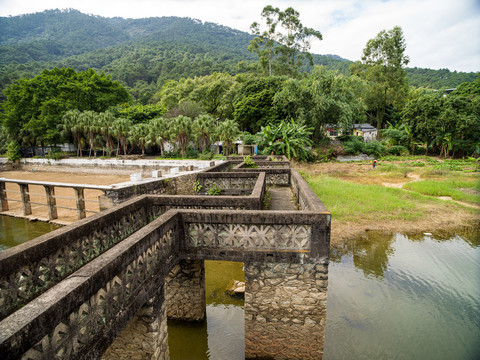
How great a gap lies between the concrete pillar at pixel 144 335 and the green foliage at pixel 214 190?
4733mm

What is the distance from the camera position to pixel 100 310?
2854 millimetres

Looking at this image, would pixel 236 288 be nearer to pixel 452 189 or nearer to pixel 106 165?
pixel 452 189

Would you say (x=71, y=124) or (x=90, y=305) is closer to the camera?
(x=90, y=305)

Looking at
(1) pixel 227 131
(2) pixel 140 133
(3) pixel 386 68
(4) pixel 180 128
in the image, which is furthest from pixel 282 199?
(3) pixel 386 68

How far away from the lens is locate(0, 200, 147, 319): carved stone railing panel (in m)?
3.10

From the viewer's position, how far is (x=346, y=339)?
6.20m

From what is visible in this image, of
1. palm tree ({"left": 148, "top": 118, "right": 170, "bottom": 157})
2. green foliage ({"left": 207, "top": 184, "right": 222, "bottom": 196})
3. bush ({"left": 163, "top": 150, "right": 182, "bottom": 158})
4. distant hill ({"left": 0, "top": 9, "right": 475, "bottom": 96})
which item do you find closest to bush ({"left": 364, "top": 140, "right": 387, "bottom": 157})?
bush ({"left": 163, "top": 150, "right": 182, "bottom": 158})

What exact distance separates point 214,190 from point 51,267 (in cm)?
556

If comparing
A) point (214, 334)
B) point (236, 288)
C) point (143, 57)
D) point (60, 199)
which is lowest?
point (214, 334)

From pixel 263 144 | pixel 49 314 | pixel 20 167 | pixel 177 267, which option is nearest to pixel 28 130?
pixel 20 167

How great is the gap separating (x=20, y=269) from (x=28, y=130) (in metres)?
45.9

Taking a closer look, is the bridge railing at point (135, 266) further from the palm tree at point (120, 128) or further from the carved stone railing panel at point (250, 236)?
the palm tree at point (120, 128)

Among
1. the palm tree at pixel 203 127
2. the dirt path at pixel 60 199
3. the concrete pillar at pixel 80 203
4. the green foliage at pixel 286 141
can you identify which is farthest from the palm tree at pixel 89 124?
the concrete pillar at pixel 80 203

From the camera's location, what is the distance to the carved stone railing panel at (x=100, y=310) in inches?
89.8
